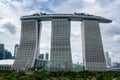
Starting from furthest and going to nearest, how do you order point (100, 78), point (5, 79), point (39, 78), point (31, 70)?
point (31, 70) → point (39, 78) → point (5, 79) → point (100, 78)

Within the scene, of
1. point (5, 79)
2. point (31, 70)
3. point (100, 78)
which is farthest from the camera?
point (31, 70)

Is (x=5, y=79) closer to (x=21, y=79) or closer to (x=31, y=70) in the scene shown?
(x=21, y=79)

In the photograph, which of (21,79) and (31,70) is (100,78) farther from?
(31,70)

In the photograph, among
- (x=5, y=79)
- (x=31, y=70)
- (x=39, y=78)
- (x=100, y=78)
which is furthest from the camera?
(x=31, y=70)

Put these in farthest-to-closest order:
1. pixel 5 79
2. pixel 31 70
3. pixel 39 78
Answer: pixel 31 70 → pixel 39 78 → pixel 5 79

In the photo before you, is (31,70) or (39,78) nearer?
(39,78)

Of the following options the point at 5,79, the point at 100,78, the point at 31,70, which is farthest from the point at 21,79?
the point at 31,70

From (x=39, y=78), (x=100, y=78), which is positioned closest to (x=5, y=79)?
(x=39, y=78)
